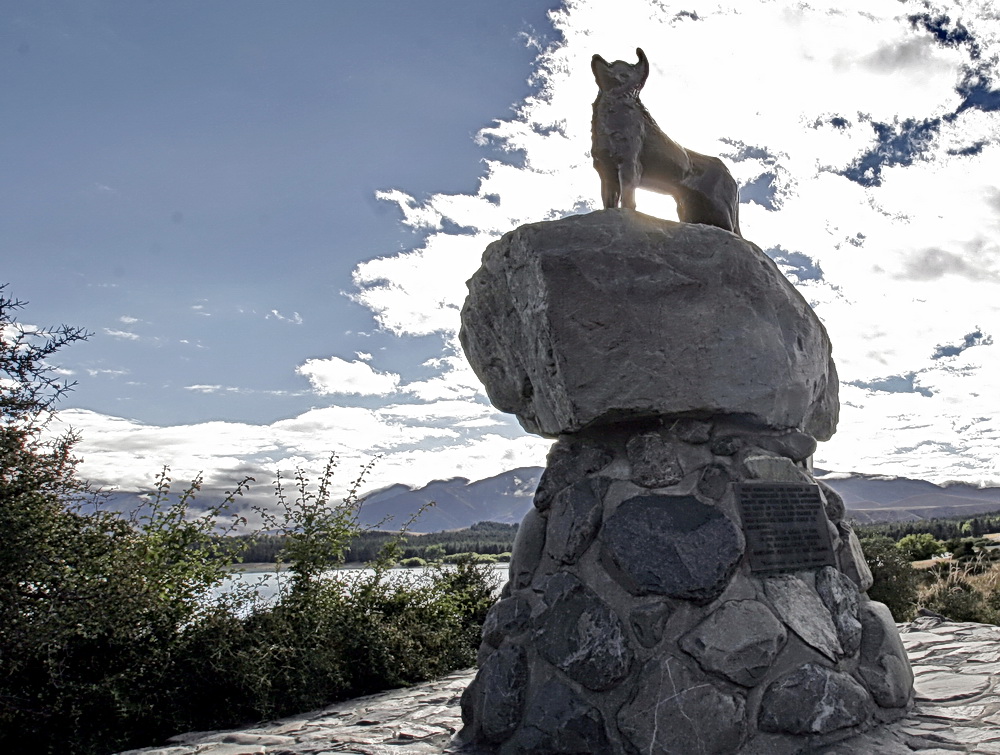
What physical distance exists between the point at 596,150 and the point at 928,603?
8.85 meters

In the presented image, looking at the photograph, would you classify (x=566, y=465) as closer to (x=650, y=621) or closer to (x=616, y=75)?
(x=650, y=621)

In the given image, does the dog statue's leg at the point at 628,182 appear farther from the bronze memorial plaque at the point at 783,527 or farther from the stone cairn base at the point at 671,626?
the bronze memorial plaque at the point at 783,527

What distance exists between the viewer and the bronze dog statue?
187 inches

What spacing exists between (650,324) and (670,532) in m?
1.17

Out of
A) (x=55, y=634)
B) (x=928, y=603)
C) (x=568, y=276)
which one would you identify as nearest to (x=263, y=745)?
(x=55, y=634)

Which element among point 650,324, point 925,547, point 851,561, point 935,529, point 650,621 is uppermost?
point 650,324

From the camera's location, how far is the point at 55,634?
14.3 feet

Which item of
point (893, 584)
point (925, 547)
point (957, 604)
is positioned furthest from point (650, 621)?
point (925, 547)

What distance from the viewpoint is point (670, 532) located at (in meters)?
3.87

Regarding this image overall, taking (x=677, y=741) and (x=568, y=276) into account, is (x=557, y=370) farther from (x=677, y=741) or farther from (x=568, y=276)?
(x=677, y=741)

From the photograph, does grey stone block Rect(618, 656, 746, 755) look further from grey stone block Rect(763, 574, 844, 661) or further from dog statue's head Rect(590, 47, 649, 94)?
dog statue's head Rect(590, 47, 649, 94)

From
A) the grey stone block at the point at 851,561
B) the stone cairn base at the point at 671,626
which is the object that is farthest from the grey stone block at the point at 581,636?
the grey stone block at the point at 851,561

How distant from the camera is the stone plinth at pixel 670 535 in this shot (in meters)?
3.66

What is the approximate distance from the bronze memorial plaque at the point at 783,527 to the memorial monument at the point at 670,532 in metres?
0.01
